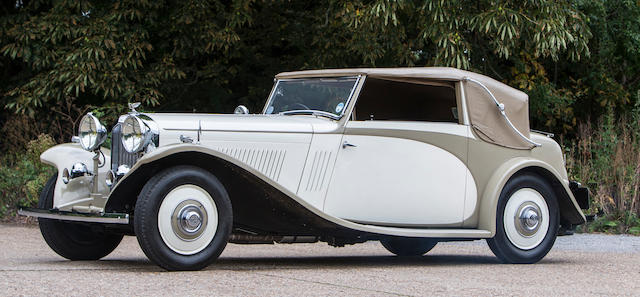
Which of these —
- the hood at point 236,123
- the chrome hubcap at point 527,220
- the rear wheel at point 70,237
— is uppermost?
the hood at point 236,123

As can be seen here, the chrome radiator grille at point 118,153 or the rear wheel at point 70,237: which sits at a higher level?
the chrome radiator grille at point 118,153

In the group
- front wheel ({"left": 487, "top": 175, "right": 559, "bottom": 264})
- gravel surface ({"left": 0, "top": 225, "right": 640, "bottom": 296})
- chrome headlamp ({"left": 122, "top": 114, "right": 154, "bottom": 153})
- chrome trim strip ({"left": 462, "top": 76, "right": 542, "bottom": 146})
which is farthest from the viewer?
chrome trim strip ({"left": 462, "top": 76, "right": 542, "bottom": 146})

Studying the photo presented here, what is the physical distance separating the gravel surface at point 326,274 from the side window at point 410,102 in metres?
1.27

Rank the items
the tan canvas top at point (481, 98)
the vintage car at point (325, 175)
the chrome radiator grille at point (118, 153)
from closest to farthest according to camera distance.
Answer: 1. the vintage car at point (325, 175)
2. the chrome radiator grille at point (118, 153)
3. the tan canvas top at point (481, 98)

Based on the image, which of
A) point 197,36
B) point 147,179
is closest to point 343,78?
point 147,179

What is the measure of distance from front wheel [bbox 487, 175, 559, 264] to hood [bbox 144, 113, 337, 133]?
1723 millimetres

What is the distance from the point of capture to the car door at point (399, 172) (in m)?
6.88

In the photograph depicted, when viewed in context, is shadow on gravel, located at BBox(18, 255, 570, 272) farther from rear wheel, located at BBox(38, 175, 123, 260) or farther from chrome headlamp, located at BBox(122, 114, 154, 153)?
chrome headlamp, located at BBox(122, 114, 154, 153)

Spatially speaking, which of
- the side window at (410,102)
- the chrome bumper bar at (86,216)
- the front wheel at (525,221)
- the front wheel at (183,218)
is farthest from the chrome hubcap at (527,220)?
the chrome bumper bar at (86,216)

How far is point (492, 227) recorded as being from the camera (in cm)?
725

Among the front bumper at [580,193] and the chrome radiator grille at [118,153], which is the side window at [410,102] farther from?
the chrome radiator grille at [118,153]

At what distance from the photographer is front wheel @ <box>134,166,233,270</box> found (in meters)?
5.81

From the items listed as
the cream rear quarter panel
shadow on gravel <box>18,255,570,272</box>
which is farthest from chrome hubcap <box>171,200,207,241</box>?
the cream rear quarter panel

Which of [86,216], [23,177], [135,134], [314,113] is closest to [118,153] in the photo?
[135,134]
